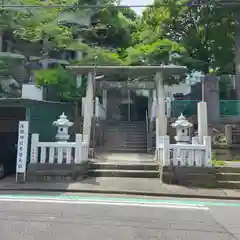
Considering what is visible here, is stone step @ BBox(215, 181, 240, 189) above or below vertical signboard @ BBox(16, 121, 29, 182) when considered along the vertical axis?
below

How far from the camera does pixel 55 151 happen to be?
Answer: 35.6 ft

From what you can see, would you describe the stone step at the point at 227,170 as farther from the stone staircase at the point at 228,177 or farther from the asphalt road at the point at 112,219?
the asphalt road at the point at 112,219

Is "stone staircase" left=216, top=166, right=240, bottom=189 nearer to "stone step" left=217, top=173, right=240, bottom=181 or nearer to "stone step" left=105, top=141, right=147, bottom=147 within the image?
"stone step" left=217, top=173, right=240, bottom=181

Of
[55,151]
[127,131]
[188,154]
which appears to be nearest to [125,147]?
[127,131]

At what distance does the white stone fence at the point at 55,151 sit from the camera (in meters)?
10.7

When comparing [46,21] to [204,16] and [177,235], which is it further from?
[177,235]

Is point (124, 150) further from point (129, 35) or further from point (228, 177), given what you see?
point (129, 35)

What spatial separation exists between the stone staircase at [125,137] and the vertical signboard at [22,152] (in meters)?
6.08

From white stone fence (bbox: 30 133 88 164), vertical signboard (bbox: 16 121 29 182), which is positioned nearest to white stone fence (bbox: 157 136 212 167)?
white stone fence (bbox: 30 133 88 164)

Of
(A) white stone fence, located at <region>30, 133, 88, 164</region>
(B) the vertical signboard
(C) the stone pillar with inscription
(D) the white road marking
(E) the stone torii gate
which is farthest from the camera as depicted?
(C) the stone pillar with inscription

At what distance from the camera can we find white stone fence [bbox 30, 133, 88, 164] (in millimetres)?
10672

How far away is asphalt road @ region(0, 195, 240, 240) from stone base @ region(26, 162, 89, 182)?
2.25 m

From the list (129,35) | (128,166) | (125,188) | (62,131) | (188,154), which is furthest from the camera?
(129,35)

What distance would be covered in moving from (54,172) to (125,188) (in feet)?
8.68
